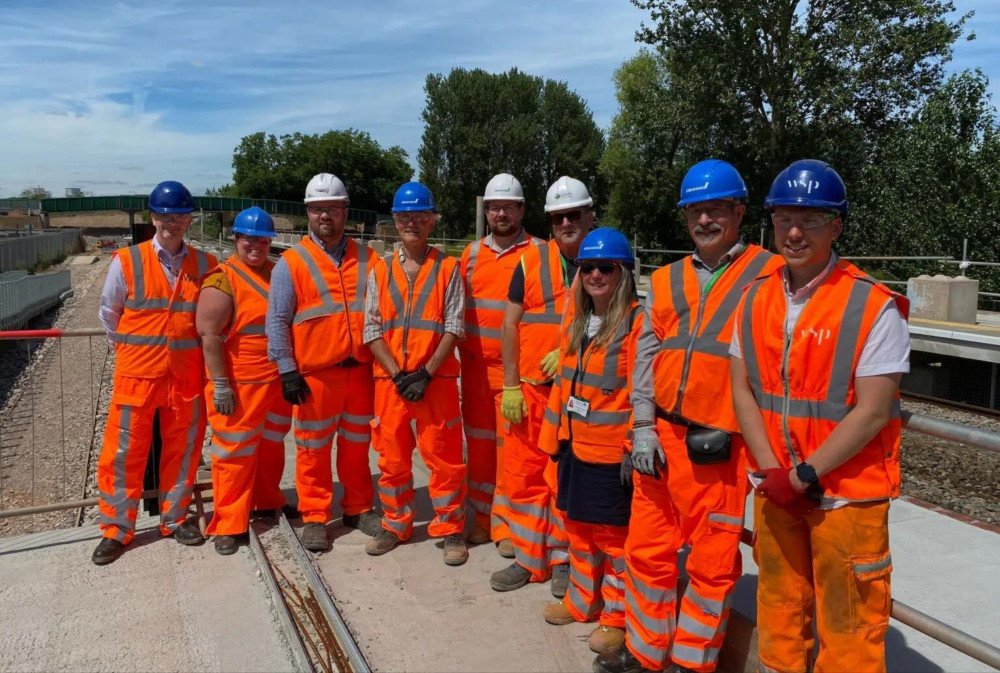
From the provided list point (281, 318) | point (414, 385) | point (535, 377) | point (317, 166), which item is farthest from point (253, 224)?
point (317, 166)

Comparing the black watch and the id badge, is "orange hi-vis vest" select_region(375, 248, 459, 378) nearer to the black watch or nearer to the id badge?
the id badge

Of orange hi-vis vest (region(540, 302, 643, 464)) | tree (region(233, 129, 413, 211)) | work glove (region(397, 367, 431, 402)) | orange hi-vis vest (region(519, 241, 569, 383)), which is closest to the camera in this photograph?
orange hi-vis vest (region(540, 302, 643, 464))

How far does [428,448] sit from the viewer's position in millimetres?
4316

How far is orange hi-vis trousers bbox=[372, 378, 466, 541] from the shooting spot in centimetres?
431

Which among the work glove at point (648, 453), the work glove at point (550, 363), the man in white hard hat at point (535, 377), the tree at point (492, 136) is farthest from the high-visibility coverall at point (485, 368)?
the tree at point (492, 136)

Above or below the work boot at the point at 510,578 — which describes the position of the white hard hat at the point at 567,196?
above

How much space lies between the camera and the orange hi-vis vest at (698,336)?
2773 mm

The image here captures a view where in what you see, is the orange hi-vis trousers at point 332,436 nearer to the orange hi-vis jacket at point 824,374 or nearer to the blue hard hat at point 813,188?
the orange hi-vis jacket at point 824,374

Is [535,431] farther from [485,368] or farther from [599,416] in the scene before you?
[599,416]

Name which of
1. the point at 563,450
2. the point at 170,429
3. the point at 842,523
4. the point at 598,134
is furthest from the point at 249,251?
the point at 598,134

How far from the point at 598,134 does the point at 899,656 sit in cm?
5526

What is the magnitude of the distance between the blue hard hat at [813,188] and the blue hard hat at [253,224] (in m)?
3.17

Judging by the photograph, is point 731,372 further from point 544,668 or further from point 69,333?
point 69,333

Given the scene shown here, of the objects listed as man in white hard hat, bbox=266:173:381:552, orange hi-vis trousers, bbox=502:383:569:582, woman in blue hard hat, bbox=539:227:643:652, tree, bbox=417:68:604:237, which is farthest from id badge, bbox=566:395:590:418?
tree, bbox=417:68:604:237
